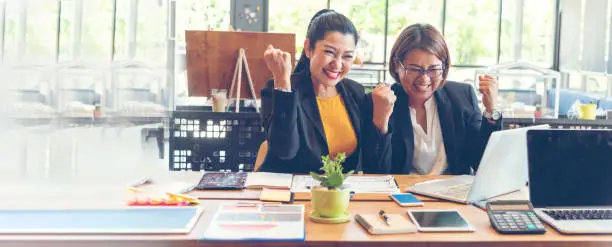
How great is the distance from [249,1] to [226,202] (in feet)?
26.7

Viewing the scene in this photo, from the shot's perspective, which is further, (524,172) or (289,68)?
(289,68)

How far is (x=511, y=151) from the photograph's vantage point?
1818mm

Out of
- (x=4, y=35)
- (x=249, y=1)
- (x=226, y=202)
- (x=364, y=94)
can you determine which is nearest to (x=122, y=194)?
(x=226, y=202)

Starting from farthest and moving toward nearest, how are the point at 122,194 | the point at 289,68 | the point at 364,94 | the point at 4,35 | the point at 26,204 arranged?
the point at 364,94 < the point at 289,68 < the point at 122,194 < the point at 26,204 < the point at 4,35

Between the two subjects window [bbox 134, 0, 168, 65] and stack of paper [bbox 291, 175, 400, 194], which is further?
stack of paper [bbox 291, 175, 400, 194]

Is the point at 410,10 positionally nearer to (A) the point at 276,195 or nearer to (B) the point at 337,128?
(B) the point at 337,128

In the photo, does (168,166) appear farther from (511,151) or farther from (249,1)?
(249,1)

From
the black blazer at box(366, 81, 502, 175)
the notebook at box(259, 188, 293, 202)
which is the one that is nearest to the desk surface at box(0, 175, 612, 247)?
the notebook at box(259, 188, 293, 202)

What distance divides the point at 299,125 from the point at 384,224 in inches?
36.0

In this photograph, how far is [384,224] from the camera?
5.08 feet

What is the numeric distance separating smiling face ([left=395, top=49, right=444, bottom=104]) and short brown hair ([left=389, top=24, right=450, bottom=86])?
17 mm

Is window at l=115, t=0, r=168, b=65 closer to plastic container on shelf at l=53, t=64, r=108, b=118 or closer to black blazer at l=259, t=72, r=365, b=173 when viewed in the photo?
plastic container on shelf at l=53, t=64, r=108, b=118

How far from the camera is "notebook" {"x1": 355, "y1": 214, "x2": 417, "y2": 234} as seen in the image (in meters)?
1.50

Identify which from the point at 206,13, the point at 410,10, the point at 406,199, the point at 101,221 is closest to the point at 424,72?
the point at 406,199
